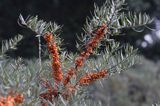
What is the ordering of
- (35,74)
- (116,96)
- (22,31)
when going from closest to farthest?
(35,74), (116,96), (22,31)

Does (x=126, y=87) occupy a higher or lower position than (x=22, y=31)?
lower

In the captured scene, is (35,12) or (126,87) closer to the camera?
(126,87)

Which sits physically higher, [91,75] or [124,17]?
[124,17]

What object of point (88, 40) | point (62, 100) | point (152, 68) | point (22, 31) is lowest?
point (62, 100)

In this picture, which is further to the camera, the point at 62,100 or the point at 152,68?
the point at 152,68

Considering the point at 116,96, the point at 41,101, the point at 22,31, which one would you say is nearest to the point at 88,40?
the point at 41,101

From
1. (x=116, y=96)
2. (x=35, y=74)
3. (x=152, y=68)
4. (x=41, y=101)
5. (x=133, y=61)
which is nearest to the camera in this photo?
(x=35, y=74)

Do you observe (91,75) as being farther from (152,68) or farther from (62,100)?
(152,68)

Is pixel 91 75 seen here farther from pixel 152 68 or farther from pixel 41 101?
pixel 152 68

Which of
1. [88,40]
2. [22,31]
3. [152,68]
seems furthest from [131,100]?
[88,40]
